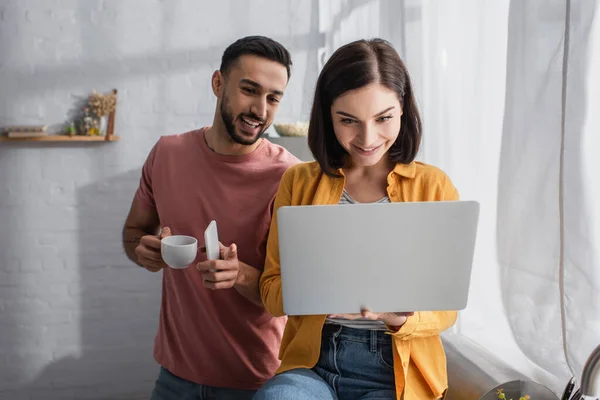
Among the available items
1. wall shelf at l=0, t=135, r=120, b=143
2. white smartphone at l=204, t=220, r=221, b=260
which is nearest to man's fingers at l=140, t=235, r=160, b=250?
white smartphone at l=204, t=220, r=221, b=260

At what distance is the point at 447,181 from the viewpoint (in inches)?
53.4

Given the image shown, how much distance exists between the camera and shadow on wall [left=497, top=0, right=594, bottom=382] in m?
1.17

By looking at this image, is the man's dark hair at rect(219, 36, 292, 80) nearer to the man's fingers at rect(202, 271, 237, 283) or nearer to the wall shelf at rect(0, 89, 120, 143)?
the man's fingers at rect(202, 271, 237, 283)

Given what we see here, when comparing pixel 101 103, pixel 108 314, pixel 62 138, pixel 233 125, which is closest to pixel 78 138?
pixel 62 138

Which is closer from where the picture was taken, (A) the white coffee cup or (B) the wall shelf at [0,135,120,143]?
(A) the white coffee cup

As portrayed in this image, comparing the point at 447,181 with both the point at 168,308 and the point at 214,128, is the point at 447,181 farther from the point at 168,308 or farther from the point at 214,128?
the point at 168,308

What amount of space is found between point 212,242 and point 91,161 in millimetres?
2363

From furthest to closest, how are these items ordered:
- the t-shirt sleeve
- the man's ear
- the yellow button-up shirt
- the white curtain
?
the t-shirt sleeve, the man's ear, the yellow button-up shirt, the white curtain

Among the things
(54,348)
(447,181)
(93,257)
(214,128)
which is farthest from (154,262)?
(54,348)

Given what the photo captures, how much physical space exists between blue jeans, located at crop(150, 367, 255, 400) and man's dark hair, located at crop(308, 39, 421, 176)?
0.77m

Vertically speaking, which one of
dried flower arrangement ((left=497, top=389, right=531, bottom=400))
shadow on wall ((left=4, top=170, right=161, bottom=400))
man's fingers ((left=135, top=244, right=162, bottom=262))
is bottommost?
shadow on wall ((left=4, top=170, right=161, bottom=400))

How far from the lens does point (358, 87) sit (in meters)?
1.28

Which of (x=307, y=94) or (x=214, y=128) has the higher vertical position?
(x=307, y=94)

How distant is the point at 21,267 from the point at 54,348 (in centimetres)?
51
